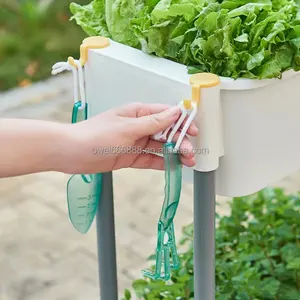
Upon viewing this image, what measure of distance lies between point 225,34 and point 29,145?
29cm

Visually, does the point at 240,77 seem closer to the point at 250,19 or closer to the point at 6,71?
the point at 250,19

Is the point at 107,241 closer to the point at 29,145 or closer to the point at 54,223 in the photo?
the point at 29,145

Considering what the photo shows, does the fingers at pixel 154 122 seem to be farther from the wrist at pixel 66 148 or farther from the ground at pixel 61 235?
the ground at pixel 61 235

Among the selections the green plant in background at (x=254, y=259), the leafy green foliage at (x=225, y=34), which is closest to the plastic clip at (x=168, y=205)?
the leafy green foliage at (x=225, y=34)

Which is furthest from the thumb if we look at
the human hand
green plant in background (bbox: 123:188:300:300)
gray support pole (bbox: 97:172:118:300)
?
green plant in background (bbox: 123:188:300:300)

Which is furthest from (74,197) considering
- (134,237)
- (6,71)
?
(6,71)

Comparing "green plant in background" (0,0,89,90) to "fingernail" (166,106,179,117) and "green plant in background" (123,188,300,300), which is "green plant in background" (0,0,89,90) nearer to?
"green plant in background" (123,188,300,300)

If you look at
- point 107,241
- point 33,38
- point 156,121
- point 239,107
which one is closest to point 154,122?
point 156,121

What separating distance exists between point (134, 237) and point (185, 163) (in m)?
0.99

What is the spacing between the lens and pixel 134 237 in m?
1.85

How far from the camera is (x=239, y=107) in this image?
2.88 feet

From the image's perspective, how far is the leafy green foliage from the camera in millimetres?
856

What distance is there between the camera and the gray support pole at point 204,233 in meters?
0.90

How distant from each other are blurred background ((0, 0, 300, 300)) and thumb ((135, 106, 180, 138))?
839 mm
